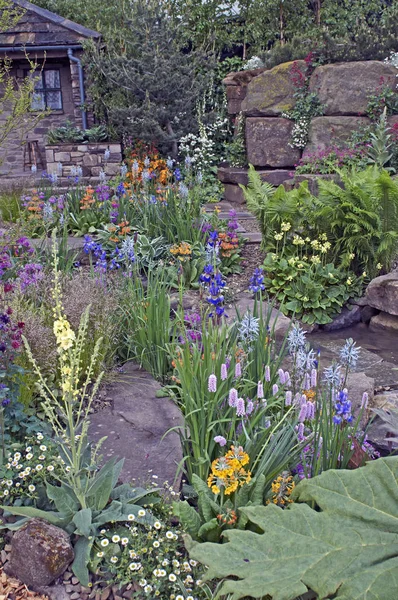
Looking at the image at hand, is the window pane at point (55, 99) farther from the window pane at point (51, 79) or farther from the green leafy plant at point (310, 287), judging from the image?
the green leafy plant at point (310, 287)

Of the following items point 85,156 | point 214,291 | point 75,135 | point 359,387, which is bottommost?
point 359,387

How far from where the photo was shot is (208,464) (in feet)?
7.97

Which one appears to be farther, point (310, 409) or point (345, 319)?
point (345, 319)

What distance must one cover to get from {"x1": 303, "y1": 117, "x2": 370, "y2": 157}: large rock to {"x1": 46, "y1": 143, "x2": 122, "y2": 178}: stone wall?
3392 millimetres

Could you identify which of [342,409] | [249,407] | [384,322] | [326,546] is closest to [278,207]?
[384,322]

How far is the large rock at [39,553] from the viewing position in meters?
1.98

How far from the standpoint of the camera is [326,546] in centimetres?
172

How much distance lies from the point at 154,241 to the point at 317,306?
5.44 ft

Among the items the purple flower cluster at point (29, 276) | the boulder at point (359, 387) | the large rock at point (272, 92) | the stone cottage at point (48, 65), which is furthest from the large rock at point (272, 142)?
the purple flower cluster at point (29, 276)

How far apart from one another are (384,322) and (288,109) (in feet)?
18.0

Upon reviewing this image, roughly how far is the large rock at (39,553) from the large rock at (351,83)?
874 centimetres

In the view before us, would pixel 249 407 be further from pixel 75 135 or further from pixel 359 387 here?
pixel 75 135

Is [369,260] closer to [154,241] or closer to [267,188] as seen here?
[267,188]

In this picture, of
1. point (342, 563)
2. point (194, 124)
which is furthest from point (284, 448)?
point (194, 124)
